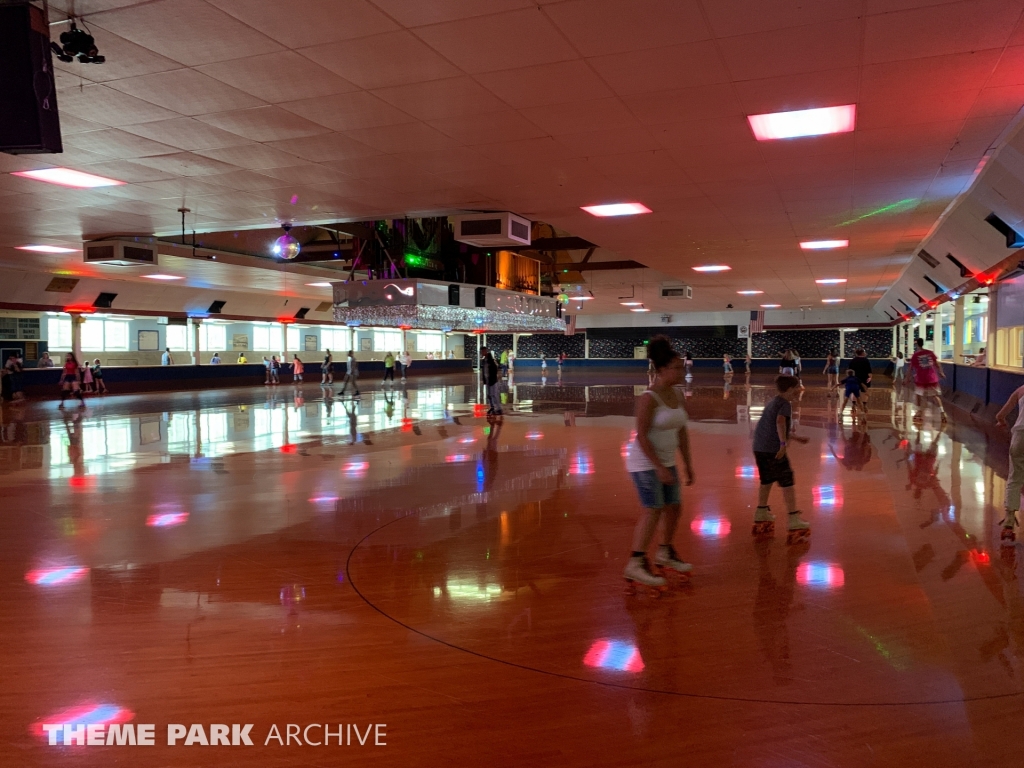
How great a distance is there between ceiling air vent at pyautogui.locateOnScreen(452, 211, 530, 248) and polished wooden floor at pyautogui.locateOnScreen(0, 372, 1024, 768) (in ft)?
11.8

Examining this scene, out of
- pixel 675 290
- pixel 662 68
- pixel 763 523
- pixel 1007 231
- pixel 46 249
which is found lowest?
pixel 763 523

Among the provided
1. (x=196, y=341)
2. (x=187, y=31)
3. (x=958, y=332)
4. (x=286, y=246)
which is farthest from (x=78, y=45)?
(x=196, y=341)

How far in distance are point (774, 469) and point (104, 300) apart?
21686mm

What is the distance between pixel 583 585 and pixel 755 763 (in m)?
1.78

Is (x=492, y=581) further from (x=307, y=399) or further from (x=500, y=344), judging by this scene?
(x=500, y=344)

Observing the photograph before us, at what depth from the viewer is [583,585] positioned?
4.10 meters

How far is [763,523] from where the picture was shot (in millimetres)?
5184

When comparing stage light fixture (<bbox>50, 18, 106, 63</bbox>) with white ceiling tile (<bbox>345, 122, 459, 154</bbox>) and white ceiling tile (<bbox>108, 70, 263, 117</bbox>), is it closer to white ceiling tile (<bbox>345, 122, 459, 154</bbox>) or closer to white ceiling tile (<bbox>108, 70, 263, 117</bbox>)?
white ceiling tile (<bbox>108, 70, 263, 117</bbox>)

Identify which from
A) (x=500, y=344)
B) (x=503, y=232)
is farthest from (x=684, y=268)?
(x=500, y=344)

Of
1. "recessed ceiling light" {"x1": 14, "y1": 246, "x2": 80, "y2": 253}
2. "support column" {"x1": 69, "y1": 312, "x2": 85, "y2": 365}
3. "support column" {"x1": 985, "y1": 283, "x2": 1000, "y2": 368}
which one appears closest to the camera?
"support column" {"x1": 985, "y1": 283, "x2": 1000, "y2": 368}

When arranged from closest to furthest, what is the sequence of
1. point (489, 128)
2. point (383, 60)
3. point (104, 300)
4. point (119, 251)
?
point (383, 60) → point (489, 128) → point (119, 251) → point (104, 300)

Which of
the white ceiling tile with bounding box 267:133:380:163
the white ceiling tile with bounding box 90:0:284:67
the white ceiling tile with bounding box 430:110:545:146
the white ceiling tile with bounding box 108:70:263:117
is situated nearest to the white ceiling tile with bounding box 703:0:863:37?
the white ceiling tile with bounding box 430:110:545:146

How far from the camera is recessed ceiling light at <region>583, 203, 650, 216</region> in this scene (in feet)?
31.4

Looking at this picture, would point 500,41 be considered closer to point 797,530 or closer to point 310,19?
point 310,19
